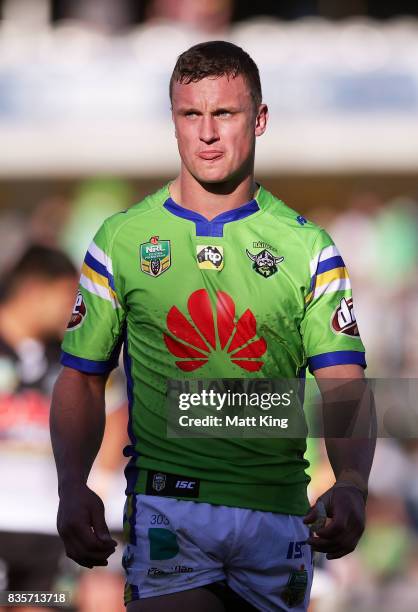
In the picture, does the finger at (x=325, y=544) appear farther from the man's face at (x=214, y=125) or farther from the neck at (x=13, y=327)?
the neck at (x=13, y=327)

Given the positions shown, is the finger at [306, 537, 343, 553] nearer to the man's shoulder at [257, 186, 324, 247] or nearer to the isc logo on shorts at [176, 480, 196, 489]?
the isc logo on shorts at [176, 480, 196, 489]

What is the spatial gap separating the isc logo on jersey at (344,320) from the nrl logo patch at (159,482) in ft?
2.17

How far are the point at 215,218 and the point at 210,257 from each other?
0.13 meters

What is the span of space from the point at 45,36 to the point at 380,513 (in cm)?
392

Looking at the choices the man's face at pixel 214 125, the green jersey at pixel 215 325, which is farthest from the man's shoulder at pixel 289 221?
the man's face at pixel 214 125

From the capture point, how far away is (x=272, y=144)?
7934 millimetres

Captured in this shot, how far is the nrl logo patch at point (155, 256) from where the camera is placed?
352 centimetres

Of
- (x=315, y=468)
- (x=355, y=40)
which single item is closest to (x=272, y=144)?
(x=355, y=40)

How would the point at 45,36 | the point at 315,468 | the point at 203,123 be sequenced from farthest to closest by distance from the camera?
the point at 45,36
the point at 315,468
the point at 203,123

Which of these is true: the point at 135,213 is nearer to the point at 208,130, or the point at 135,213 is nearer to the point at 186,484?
the point at 208,130

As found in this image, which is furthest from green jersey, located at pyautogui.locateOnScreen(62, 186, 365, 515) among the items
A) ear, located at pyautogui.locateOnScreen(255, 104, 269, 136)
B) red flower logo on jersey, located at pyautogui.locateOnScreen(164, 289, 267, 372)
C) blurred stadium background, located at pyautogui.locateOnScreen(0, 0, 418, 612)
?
blurred stadium background, located at pyautogui.locateOnScreen(0, 0, 418, 612)

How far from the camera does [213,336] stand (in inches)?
138

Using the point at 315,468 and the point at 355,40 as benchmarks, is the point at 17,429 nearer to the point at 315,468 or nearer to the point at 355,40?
the point at 315,468

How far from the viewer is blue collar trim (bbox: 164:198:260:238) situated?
3555mm
